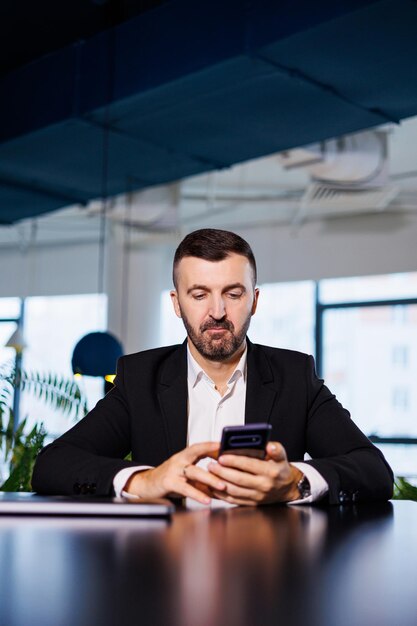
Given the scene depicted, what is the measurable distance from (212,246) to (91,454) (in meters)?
0.66

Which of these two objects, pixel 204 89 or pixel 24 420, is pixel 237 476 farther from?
pixel 204 89

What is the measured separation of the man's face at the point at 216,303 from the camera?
7.07 feet

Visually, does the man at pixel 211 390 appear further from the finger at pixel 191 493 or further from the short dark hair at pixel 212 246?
the finger at pixel 191 493

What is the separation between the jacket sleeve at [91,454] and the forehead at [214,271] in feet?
1.08

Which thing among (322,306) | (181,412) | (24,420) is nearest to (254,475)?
(181,412)

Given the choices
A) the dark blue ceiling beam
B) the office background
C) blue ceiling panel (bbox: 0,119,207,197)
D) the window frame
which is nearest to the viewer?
the dark blue ceiling beam

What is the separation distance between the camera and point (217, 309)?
7.02 ft

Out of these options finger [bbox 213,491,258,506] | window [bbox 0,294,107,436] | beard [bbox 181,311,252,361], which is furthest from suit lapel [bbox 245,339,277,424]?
window [bbox 0,294,107,436]

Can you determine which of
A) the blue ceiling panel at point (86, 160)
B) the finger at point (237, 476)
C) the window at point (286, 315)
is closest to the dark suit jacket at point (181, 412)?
the finger at point (237, 476)

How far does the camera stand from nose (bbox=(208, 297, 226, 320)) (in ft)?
7.00

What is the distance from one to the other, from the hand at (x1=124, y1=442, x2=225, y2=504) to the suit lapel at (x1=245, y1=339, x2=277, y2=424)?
49 cm

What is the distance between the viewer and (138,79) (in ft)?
14.7

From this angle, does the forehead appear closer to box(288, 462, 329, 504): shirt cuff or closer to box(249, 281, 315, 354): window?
box(288, 462, 329, 504): shirt cuff

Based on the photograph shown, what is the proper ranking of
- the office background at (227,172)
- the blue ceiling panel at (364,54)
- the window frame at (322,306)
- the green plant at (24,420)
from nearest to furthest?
the green plant at (24,420), the blue ceiling panel at (364,54), the office background at (227,172), the window frame at (322,306)
